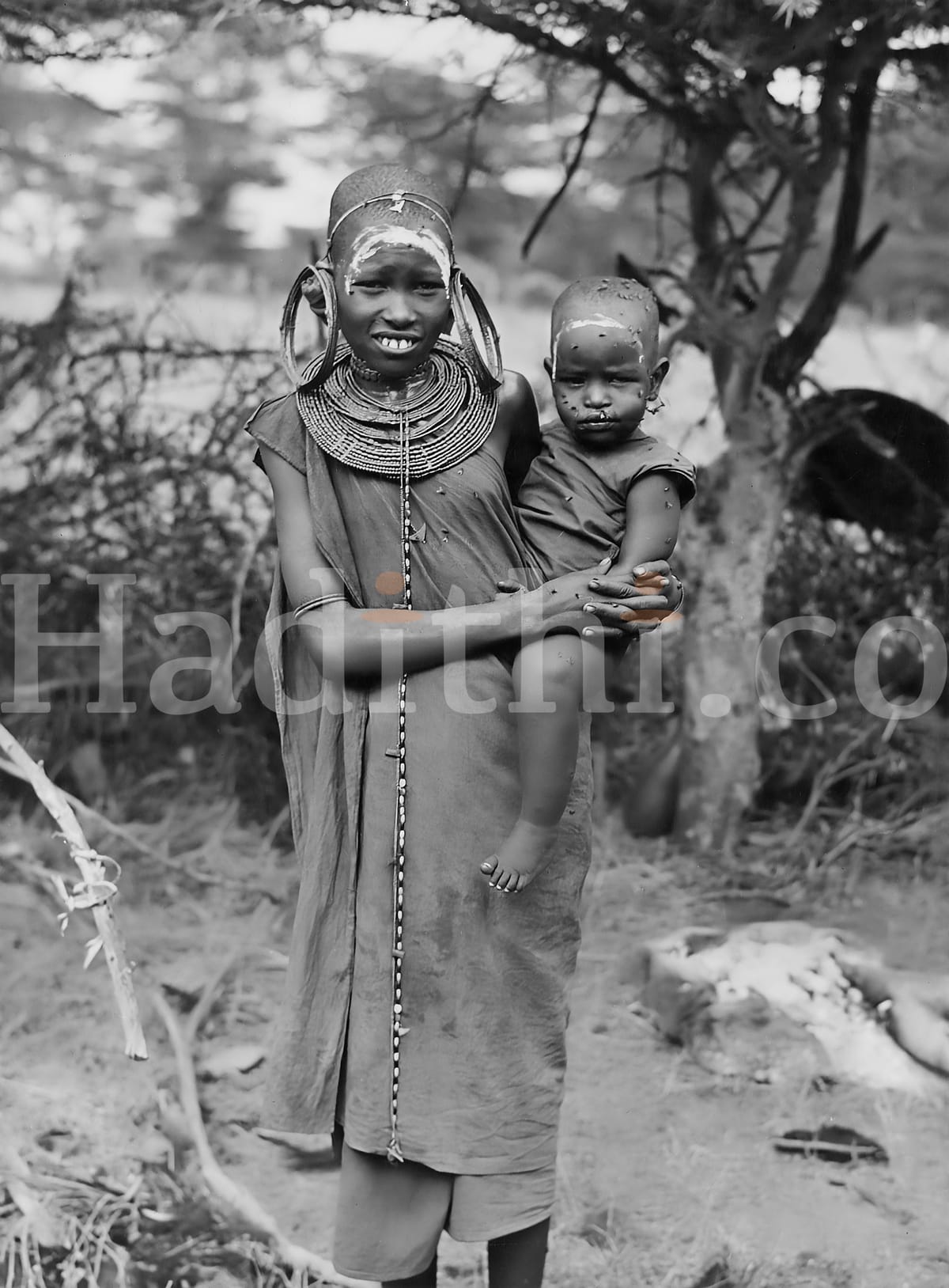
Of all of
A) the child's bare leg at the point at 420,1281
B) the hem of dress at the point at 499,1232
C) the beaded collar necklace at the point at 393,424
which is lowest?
the child's bare leg at the point at 420,1281

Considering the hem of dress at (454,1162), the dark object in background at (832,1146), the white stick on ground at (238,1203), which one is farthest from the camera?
the dark object in background at (832,1146)

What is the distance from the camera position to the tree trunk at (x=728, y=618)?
4.62 m

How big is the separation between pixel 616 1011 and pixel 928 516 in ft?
7.31

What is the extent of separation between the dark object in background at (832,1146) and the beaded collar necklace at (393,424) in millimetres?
2060

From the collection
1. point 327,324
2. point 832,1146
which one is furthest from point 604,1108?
point 327,324

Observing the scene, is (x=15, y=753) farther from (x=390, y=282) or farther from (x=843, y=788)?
(x=843, y=788)

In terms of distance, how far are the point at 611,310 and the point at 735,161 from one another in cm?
371

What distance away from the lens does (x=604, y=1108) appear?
347cm

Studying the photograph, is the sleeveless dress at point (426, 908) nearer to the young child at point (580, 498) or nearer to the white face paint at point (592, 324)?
the young child at point (580, 498)

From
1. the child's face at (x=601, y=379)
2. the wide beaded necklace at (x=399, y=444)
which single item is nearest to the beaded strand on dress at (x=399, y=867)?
the wide beaded necklace at (x=399, y=444)

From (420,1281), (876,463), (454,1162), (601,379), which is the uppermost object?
(876,463)

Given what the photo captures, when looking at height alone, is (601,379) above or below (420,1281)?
above

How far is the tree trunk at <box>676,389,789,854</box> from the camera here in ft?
15.2

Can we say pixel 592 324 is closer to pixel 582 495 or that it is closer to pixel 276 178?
pixel 582 495
